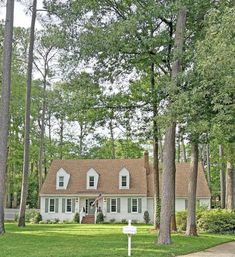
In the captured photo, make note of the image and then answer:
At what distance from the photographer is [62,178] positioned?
3969 cm

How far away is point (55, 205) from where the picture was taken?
38.7 metres

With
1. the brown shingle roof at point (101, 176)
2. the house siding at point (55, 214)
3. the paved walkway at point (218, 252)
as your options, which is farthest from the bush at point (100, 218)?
the paved walkway at point (218, 252)

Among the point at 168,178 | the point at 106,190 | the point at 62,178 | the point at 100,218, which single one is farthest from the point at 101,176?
the point at 168,178

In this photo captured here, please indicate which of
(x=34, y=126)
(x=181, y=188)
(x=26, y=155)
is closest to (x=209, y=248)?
(x=26, y=155)

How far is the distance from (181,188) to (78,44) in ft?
76.6

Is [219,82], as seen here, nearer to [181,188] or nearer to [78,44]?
[78,44]

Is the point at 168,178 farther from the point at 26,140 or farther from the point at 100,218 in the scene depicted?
the point at 100,218

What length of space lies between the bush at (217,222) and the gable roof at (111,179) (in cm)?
1327

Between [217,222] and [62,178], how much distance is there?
61.1ft

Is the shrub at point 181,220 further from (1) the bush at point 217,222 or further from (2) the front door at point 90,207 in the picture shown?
(2) the front door at point 90,207

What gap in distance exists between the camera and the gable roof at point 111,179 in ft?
125

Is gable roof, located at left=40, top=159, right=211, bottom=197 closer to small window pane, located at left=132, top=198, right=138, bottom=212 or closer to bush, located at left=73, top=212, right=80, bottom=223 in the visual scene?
small window pane, located at left=132, top=198, right=138, bottom=212

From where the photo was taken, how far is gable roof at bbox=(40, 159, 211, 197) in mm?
38250

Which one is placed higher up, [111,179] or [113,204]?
[111,179]
